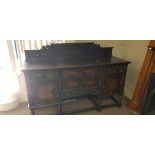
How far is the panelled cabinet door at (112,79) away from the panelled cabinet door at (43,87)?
25.7 inches

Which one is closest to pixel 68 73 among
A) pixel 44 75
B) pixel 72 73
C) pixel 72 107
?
pixel 72 73

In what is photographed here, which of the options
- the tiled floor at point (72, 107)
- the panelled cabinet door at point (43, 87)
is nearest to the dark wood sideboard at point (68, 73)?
the panelled cabinet door at point (43, 87)

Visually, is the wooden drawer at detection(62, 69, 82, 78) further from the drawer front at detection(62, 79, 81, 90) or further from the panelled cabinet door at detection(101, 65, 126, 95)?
the panelled cabinet door at detection(101, 65, 126, 95)

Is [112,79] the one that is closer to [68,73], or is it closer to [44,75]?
[68,73]

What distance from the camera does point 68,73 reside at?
68.8 inches

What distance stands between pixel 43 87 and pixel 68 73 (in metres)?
0.36

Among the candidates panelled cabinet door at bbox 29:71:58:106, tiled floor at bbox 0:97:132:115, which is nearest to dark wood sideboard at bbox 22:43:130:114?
panelled cabinet door at bbox 29:71:58:106

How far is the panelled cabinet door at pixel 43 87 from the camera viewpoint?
1684 millimetres

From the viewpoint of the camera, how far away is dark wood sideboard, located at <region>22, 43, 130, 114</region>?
170 centimetres

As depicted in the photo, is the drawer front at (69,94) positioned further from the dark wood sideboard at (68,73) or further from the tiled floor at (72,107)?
the tiled floor at (72,107)

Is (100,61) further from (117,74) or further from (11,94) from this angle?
(11,94)
